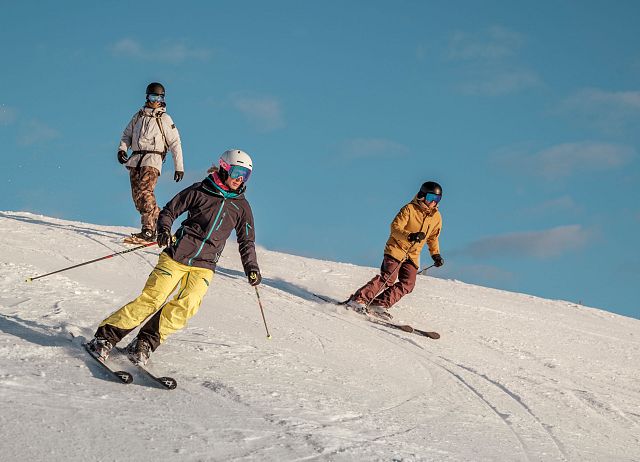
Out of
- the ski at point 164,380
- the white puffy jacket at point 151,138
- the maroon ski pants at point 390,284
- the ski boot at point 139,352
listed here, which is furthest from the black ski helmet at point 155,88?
the ski at point 164,380

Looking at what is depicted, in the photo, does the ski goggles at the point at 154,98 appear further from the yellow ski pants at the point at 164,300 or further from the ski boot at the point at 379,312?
the yellow ski pants at the point at 164,300

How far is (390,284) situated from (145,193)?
14.6 feet

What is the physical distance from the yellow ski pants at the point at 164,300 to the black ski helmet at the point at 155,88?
676 centimetres

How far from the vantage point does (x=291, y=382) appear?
20.2 feet

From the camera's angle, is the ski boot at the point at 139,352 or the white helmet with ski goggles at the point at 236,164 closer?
the ski boot at the point at 139,352

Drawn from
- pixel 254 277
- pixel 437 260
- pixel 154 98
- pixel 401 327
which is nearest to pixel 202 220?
pixel 254 277

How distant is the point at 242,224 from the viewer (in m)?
6.61

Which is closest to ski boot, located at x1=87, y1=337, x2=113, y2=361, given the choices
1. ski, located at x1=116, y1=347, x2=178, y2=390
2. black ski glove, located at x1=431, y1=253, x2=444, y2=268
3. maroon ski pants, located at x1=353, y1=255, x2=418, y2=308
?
ski, located at x1=116, y1=347, x2=178, y2=390

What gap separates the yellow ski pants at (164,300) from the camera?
19.7 feet

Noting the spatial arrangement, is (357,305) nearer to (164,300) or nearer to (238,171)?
(238,171)

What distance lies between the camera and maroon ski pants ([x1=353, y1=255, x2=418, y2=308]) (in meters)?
Result: 10.9

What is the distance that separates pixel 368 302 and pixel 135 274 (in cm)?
336

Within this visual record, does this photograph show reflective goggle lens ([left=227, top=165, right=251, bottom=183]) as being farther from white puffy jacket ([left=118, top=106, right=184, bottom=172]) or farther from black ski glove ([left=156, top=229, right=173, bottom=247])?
white puffy jacket ([left=118, top=106, right=184, bottom=172])

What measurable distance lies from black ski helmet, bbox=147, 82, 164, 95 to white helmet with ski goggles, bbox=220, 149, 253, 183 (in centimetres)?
643
